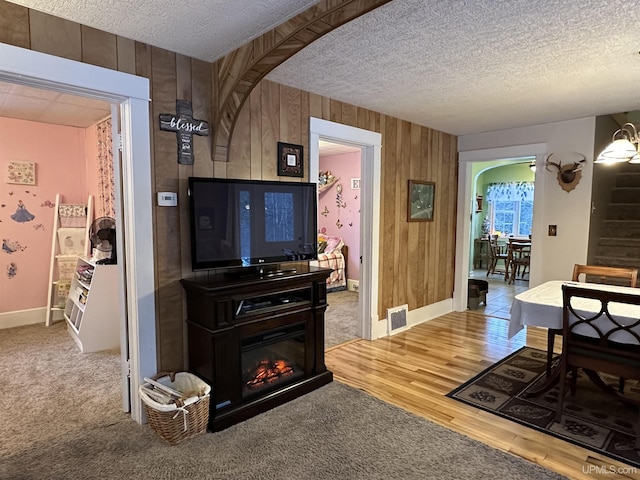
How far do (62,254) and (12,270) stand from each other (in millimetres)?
498

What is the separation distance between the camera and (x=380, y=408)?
8.23ft

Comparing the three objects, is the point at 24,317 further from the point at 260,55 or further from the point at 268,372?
the point at 260,55

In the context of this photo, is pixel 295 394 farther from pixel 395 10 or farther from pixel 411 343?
pixel 395 10

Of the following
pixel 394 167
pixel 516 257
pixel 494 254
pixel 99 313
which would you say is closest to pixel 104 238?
pixel 99 313

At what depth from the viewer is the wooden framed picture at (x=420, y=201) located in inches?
167

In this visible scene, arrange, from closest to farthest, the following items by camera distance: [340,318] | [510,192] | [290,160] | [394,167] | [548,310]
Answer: [548,310]
[290,160]
[394,167]
[340,318]
[510,192]

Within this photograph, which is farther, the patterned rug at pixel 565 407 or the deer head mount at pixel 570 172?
the deer head mount at pixel 570 172

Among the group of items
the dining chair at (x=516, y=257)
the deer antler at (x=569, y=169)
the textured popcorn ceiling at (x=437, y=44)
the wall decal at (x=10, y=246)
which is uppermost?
the textured popcorn ceiling at (x=437, y=44)

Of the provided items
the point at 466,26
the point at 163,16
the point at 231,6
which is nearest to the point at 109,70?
the point at 163,16

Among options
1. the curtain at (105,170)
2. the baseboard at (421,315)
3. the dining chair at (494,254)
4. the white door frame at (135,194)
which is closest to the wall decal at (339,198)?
the baseboard at (421,315)

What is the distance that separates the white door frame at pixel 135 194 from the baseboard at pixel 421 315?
2310 millimetres

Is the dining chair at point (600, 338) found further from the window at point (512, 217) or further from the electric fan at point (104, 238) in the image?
the window at point (512, 217)

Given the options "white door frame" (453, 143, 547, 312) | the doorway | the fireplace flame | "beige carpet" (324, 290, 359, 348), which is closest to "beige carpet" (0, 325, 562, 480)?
the fireplace flame

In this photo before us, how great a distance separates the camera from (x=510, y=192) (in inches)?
353
